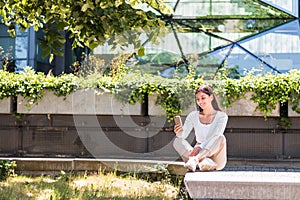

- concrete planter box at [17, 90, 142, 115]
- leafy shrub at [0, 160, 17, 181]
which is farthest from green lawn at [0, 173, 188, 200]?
concrete planter box at [17, 90, 142, 115]

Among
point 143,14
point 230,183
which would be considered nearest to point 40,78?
point 143,14

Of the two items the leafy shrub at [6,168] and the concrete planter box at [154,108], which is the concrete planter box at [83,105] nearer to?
the concrete planter box at [154,108]

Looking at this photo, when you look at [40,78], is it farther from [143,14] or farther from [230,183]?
[230,183]

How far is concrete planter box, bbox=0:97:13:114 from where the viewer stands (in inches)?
332

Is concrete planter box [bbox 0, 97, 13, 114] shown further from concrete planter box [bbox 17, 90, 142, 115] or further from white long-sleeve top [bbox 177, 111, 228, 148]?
white long-sleeve top [bbox 177, 111, 228, 148]

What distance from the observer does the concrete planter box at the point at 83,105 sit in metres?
8.19

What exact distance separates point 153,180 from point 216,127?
2343 millimetres

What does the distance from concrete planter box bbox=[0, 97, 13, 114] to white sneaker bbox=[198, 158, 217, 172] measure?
436 centimetres

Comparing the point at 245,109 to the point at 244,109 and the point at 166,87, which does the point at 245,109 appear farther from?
the point at 166,87

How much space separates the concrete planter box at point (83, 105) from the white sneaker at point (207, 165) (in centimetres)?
312

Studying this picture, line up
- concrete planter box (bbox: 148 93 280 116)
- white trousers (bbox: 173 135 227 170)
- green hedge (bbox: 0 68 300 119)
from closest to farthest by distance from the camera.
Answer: white trousers (bbox: 173 135 227 170)
green hedge (bbox: 0 68 300 119)
concrete planter box (bbox: 148 93 280 116)

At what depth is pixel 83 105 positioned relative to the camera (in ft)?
27.2

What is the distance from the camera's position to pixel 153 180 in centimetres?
735

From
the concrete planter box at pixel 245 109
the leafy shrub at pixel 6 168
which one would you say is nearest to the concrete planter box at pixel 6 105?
the leafy shrub at pixel 6 168
